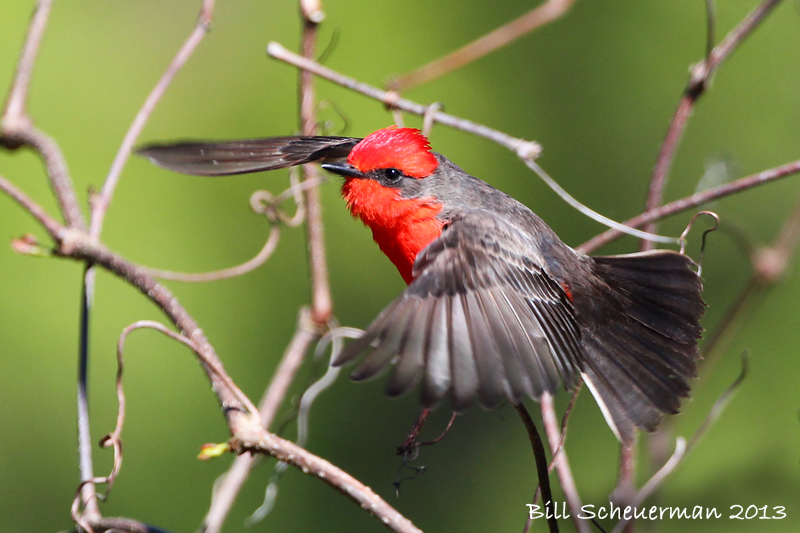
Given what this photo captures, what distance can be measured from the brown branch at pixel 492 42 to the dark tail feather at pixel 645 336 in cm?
74

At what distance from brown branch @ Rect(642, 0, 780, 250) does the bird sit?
0.31m

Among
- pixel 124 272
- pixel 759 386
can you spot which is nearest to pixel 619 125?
pixel 759 386

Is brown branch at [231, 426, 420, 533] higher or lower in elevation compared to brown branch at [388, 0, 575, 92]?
lower

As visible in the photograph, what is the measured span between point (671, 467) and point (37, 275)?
9.61 ft

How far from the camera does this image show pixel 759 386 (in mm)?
3818

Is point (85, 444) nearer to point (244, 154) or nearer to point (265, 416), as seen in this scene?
point (265, 416)

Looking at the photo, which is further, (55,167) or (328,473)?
(55,167)

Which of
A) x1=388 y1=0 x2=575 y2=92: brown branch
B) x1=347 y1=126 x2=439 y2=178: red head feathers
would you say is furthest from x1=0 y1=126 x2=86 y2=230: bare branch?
x1=388 y1=0 x2=575 y2=92: brown branch

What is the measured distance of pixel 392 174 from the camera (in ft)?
8.33

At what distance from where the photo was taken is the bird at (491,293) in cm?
180

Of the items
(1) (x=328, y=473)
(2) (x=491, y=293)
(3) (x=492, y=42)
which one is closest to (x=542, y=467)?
(1) (x=328, y=473)

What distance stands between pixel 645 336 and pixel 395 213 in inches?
34.1

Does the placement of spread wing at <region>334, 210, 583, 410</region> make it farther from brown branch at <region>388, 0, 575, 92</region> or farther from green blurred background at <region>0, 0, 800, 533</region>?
green blurred background at <region>0, 0, 800, 533</region>

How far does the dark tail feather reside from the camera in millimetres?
2398
